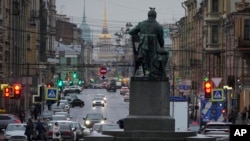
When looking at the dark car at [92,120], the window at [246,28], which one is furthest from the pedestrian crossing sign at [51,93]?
the window at [246,28]

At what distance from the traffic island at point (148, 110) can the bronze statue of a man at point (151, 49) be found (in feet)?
1.72

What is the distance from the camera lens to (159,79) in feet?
Answer: 115

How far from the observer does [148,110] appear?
115 feet

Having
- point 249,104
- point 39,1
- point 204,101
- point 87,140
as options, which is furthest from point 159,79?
point 39,1

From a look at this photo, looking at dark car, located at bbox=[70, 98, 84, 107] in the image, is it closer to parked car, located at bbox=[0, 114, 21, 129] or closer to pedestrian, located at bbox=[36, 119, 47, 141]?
parked car, located at bbox=[0, 114, 21, 129]

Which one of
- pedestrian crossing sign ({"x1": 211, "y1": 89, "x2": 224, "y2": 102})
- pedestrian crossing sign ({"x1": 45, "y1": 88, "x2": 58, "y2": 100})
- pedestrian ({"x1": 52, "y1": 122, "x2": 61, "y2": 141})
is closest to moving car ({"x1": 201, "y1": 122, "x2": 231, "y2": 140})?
pedestrian ({"x1": 52, "y1": 122, "x2": 61, "y2": 141})

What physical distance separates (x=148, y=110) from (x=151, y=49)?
209cm

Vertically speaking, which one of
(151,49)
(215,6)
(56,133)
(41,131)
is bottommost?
(41,131)

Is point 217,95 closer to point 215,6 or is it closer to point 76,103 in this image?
point 215,6

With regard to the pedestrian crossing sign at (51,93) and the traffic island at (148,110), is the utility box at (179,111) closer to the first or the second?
the pedestrian crossing sign at (51,93)

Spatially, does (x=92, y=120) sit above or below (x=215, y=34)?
below

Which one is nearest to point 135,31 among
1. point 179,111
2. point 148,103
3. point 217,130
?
point 148,103

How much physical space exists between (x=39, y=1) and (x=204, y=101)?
278 ft

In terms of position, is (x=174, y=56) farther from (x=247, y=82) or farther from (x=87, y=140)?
(x=87, y=140)
